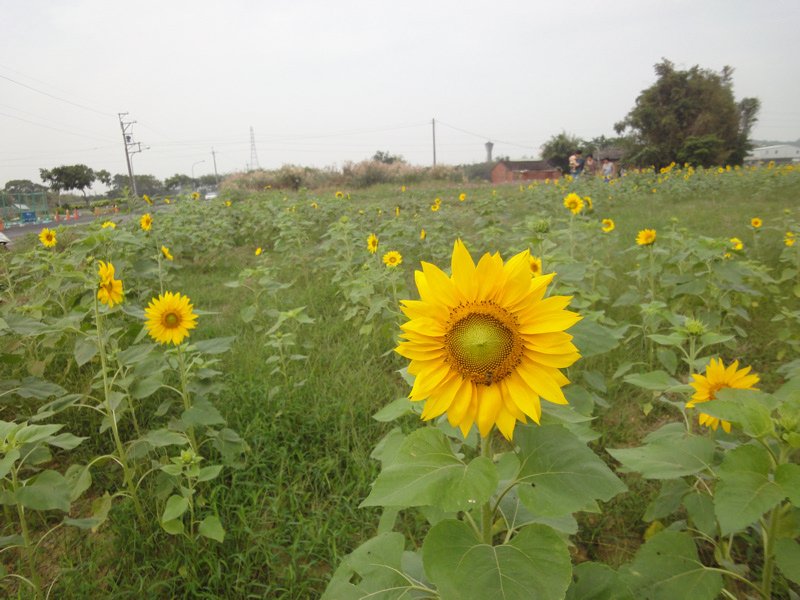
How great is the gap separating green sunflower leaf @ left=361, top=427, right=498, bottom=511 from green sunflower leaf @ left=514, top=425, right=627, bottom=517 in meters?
0.11

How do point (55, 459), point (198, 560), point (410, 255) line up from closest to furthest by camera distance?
point (198, 560) → point (55, 459) → point (410, 255)

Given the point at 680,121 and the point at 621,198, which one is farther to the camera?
the point at 680,121

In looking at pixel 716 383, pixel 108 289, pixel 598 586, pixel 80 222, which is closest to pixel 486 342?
pixel 598 586

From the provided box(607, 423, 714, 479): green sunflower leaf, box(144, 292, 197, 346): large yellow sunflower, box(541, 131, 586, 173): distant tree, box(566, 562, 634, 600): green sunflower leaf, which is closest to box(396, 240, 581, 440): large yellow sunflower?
box(566, 562, 634, 600): green sunflower leaf

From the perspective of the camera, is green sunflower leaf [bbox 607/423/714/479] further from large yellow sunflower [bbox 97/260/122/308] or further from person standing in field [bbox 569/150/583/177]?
person standing in field [bbox 569/150/583/177]

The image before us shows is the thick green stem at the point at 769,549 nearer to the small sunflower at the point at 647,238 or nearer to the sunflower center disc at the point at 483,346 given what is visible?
the sunflower center disc at the point at 483,346

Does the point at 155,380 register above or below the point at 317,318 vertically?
above

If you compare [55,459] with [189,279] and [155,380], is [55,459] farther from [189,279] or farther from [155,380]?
[189,279]

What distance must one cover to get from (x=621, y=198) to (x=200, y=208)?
906cm

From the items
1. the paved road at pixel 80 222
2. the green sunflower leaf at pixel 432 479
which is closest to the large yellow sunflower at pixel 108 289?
the green sunflower leaf at pixel 432 479

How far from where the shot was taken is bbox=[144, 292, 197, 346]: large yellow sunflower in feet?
6.81

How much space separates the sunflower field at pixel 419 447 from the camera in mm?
863

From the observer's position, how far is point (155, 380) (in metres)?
1.92

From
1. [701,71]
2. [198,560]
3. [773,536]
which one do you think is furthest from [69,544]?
[701,71]
